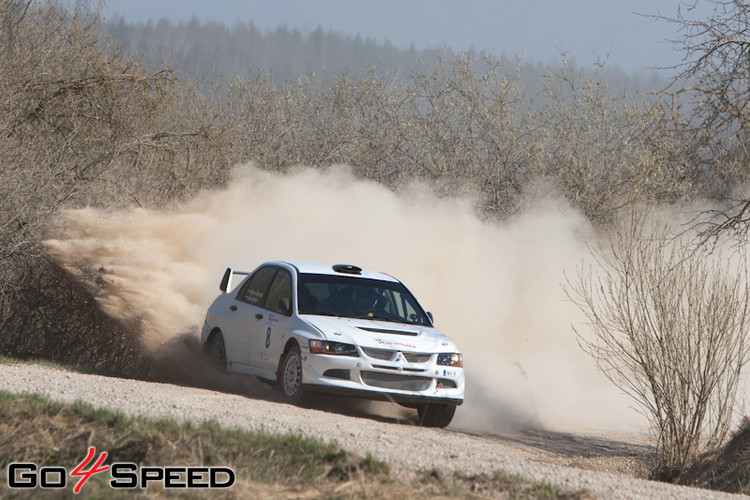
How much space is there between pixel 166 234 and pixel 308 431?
9.42m

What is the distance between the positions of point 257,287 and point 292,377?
2.00m

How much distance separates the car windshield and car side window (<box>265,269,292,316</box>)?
6.0 inches

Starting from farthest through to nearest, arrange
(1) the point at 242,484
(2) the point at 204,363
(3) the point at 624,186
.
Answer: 1. (3) the point at 624,186
2. (2) the point at 204,363
3. (1) the point at 242,484

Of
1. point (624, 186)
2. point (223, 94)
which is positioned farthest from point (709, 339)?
point (223, 94)

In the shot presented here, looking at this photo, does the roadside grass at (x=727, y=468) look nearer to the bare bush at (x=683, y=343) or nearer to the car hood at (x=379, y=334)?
the bare bush at (x=683, y=343)

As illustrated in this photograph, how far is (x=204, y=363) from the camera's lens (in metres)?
12.4

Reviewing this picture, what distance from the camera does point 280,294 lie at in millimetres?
11062

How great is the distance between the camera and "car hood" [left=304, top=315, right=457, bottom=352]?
32.2 ft

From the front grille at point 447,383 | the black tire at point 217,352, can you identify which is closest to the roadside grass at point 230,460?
the front grille at point 447,383

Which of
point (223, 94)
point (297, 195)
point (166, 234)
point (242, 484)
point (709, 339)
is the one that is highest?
point (223, 94)

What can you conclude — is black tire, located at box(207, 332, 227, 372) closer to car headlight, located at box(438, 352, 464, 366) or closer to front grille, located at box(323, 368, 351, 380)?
front grille, located at box(323, 368, 351, 380)

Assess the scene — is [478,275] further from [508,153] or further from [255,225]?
[508,153]

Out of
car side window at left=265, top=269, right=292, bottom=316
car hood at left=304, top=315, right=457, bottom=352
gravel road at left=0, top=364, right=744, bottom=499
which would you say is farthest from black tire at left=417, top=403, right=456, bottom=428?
car side window at left=265, top=269, right=292, bottom=316

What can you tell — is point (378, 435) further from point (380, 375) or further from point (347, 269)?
point (347, 269)
